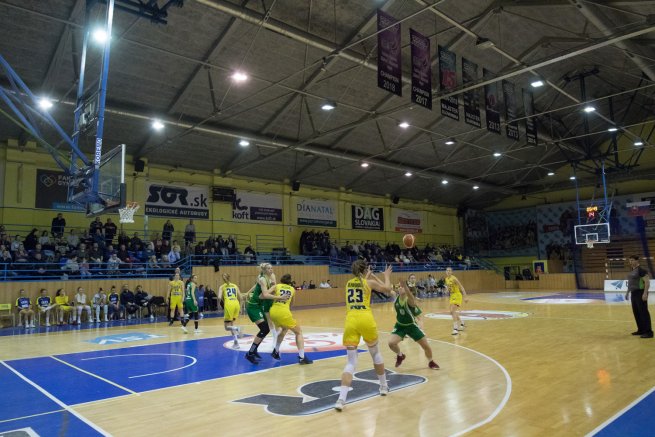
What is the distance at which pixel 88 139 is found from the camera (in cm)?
966

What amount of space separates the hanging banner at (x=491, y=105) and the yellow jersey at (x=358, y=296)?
12464 mm

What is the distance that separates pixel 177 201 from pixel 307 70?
36.6ft

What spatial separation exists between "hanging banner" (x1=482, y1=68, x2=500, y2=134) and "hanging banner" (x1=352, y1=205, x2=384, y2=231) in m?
18.0

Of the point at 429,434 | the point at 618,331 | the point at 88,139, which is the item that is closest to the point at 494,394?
the point at 429,434

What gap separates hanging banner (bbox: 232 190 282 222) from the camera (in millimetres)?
28703

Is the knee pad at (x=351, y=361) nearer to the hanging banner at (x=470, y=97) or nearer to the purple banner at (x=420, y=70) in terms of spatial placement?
the purple banner at (x=420, y=70)

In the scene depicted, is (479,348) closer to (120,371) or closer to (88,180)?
(120,371)

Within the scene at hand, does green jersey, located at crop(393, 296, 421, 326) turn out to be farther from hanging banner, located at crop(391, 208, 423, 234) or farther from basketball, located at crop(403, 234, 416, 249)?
hanging banner, located at crop(391, 208, 423, 234)

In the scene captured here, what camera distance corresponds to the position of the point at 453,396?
239 inches

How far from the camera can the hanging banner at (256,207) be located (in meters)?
28.7

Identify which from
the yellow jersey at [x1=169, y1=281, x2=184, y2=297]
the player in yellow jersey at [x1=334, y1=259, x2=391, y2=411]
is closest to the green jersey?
the player in yellow jersey at [x1=334, y1=259, x2=391, y2=411]

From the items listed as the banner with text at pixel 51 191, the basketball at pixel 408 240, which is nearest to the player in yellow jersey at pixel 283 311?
the banner with text at pixel 51 191

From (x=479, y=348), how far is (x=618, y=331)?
4475 mm

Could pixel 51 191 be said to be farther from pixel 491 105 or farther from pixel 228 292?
pixel 491 105
